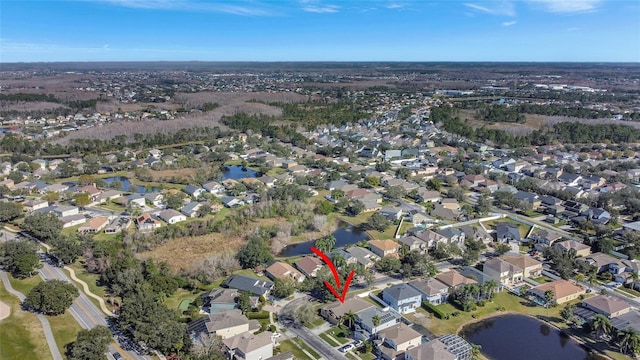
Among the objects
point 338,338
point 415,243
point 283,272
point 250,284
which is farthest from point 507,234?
point 250,284

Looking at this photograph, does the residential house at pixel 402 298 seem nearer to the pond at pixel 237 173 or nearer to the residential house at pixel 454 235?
the residential house at pixel 454 235

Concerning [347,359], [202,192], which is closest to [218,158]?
[202,192]

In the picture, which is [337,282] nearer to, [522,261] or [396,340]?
[396,340]

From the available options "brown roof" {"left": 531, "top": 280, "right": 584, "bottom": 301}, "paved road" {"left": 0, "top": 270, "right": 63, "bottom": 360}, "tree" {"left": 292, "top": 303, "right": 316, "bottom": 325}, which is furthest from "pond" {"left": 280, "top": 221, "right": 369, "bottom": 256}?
"paved road" {"left": 0, "top": 270, "right": 63, "bottom": 360}

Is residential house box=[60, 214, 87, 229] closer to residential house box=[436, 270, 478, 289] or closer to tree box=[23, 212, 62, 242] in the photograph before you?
tree box=[23, 212, 62, 242]

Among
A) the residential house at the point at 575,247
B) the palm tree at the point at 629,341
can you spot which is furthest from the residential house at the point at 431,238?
the palm tree at the point at 629,341

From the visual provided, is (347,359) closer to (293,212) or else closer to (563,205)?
(293,212)
